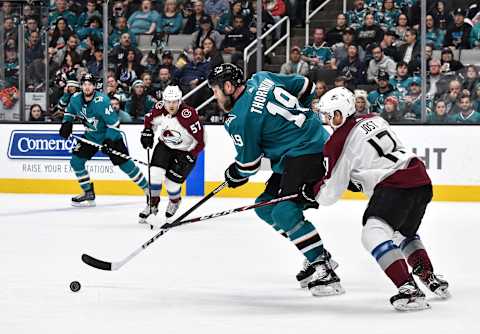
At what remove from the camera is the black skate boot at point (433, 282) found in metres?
4.32

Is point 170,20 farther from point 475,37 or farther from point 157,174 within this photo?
point 157,174

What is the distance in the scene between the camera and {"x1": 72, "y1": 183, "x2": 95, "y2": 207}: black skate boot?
9125mm

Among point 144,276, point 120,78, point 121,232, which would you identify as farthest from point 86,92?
point 144,276

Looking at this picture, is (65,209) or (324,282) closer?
(324,282)

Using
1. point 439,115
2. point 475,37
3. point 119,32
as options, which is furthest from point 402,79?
point 119,32

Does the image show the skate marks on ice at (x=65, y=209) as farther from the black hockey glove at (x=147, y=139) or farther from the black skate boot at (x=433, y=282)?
the black skate boot at (x=433, y=282)

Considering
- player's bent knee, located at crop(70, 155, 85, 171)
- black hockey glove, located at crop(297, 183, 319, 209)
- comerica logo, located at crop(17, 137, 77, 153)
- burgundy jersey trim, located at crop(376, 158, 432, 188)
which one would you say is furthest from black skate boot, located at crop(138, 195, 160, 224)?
burgundy jersey trim, located at crop(376, 158, 432, 188)

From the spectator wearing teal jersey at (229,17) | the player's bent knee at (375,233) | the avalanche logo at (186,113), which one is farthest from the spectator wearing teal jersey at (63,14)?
the player's bent knee at (375,233)

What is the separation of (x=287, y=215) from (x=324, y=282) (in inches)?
12.9

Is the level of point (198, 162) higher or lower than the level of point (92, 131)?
lower

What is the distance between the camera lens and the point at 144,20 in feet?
34.9

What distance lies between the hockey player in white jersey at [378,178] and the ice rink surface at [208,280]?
8.5 inches

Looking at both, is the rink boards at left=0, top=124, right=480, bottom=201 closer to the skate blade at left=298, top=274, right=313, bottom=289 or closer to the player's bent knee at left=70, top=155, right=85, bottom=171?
the player's bent knee at left=70, top=155, right=85, bottom=171

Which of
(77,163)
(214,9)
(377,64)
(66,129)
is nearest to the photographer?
(66,129)
